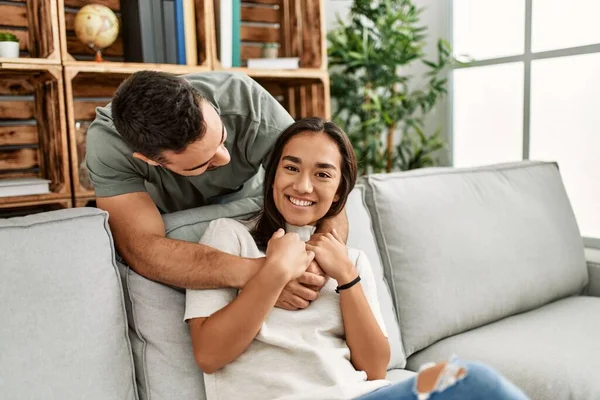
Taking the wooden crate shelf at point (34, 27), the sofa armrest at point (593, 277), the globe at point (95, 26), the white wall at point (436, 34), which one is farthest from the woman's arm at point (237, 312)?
the white wall at point (436, 34)

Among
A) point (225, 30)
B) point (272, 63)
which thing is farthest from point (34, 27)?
point (272, 63)

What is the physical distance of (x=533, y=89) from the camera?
9.15 feet

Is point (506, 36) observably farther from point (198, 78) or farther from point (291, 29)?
point (198, 78)

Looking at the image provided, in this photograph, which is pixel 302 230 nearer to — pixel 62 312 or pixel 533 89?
pixel 62 312

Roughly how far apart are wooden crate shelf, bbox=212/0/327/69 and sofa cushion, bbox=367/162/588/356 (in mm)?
994

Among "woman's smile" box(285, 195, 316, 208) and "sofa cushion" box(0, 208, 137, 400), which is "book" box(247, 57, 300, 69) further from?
"sofa cushion" box(0, 208, 137, 400)

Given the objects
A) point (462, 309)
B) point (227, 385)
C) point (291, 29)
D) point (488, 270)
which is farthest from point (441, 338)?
point (291, 29)

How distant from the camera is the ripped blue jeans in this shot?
0.80 meters

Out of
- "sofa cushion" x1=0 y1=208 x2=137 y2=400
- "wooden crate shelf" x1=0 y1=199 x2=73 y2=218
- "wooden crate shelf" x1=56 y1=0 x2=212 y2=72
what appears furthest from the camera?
"wooden crate shelf" x1=56 y1=0 x2=212 y2=72

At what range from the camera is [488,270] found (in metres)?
1.78

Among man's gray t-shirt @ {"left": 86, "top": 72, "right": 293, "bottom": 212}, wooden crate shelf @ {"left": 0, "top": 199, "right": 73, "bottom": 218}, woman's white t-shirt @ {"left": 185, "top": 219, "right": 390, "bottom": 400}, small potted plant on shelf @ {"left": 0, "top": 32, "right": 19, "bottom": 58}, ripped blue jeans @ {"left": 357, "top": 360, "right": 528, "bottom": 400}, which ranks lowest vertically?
woman's white t-shirt @ {"left": 185, "top": 219, "right": 390, "bottom": 400}

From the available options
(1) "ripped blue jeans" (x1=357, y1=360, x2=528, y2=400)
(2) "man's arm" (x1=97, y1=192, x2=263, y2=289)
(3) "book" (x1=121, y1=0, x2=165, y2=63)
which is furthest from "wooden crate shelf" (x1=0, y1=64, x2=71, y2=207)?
(1) "ripped blue jeans" (x1=357, y1=360, x2=528, y2=400)

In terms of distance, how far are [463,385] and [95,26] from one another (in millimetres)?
1834

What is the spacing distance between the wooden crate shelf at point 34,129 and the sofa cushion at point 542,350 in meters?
1.35
